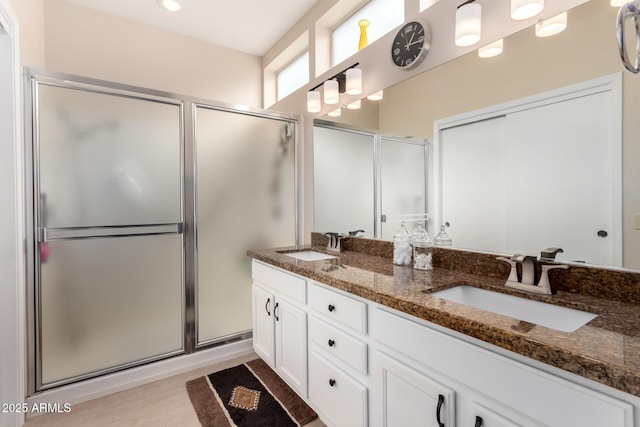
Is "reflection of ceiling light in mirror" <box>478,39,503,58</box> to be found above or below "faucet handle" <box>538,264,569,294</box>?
above

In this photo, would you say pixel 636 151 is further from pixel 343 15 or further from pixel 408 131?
pixel 343 15

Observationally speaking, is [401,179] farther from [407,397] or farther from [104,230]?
[104,230]

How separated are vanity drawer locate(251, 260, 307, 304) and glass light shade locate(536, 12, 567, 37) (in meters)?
1.50

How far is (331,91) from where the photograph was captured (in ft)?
7.06

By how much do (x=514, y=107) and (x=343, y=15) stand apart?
63.9 inches

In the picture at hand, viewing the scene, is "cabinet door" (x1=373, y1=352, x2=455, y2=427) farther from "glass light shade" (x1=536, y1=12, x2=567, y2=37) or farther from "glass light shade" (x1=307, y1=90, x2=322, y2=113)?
"glass light shade" (x1=307, y1=90, x2=322, y2=113)

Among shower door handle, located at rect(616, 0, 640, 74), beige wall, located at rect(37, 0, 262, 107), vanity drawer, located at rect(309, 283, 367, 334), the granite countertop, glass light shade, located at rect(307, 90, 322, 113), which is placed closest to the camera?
the granite countertop

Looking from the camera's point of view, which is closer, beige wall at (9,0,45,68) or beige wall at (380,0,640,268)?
beige wall at (380,0,640,268)

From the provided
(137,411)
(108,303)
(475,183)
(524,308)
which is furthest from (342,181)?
(137,411)

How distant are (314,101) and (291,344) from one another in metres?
1.76

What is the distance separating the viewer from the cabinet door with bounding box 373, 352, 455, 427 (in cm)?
91

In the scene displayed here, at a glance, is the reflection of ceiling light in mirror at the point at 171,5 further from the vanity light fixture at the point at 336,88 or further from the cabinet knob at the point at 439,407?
the cabinet knob at the point at 439,407

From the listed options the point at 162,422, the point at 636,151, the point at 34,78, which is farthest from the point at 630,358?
the point at 34,78

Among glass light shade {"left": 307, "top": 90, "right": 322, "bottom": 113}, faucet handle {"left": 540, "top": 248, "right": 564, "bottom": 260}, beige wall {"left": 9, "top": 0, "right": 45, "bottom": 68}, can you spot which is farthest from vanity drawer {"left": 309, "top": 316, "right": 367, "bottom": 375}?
beige wall {"left": 9, "top": 0, "right": 45, "bottom": 68}
